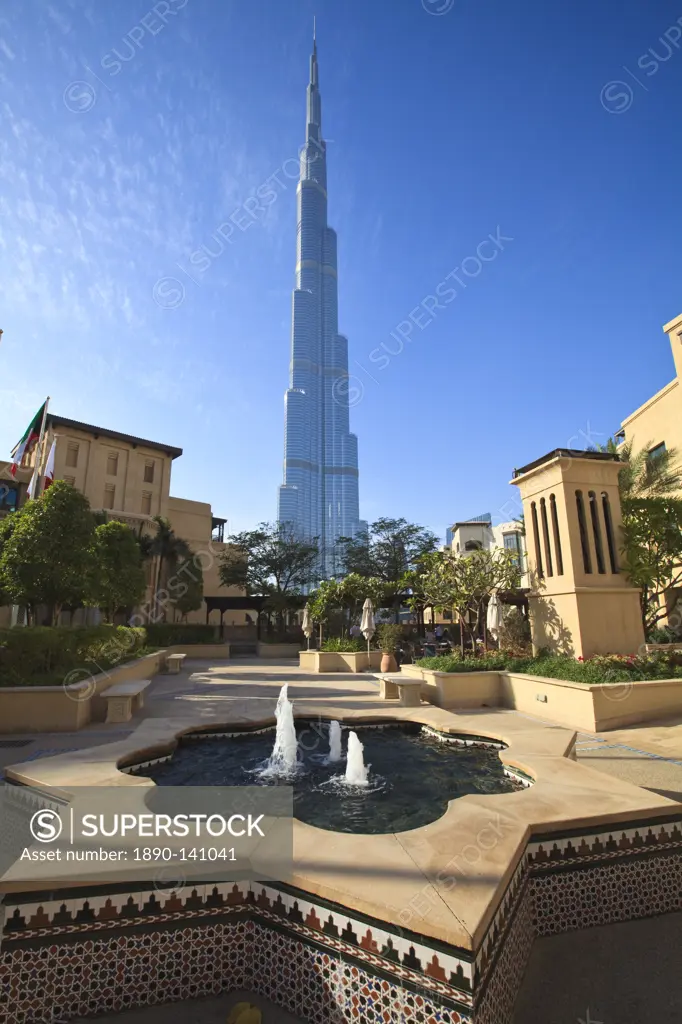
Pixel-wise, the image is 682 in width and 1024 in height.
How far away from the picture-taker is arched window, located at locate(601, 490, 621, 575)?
35.0ft

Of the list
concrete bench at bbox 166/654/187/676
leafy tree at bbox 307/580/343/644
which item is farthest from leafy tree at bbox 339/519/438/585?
concrete bench at bbox 166/654/187/676

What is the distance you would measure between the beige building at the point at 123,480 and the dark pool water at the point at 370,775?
29.1 m

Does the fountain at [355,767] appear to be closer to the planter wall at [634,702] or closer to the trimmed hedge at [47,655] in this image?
the planter wall at [634,702]

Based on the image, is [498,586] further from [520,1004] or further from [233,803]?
[520,1004]

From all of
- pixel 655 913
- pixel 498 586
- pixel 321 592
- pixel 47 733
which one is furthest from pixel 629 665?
pixel 321 592

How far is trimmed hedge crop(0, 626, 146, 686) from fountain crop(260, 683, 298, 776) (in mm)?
4176

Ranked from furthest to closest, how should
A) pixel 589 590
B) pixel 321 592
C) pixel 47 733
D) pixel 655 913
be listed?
pixel 321 592 < pixel 589 590 < pixel 47 733 < pixel 655 913

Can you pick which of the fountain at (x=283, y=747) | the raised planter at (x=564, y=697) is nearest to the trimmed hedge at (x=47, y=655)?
the fountain at (x=283, y=747)

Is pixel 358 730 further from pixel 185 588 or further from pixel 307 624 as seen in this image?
pixel 185 588

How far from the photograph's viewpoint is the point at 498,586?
1451cm

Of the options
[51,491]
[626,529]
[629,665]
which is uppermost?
[51,491]

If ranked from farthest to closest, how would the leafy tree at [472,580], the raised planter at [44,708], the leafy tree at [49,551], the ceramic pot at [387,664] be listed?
the ceramic pot at [387,664], the leafy tree at [472,580], the leafy tree at [49,551], the raised planter at [44,708]

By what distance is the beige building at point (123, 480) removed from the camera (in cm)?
3509

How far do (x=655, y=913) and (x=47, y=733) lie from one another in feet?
28.0
